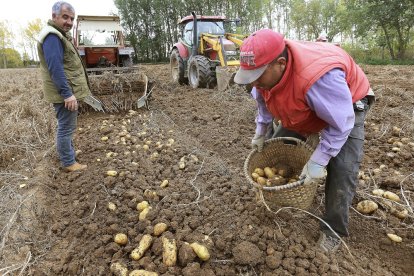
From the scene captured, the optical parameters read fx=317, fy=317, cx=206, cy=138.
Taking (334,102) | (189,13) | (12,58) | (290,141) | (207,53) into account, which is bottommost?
(290,141)

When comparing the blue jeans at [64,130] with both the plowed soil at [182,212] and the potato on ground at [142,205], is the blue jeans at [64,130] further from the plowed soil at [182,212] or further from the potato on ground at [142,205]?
the potato on ground at [142,205]

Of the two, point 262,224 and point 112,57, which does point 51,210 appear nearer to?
point 262,224

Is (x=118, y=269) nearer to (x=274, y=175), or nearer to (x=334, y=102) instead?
(x=274, y=175)

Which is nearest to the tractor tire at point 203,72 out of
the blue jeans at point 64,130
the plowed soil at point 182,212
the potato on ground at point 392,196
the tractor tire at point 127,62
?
the tractor tire at point 127,62

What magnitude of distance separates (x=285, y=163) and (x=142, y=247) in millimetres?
1274

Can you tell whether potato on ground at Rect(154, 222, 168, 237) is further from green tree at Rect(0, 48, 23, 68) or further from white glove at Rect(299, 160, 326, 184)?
green tree at Rect(0, 48, 23, 68)

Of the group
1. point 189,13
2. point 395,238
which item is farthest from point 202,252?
point 189,13

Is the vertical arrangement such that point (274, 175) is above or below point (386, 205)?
above

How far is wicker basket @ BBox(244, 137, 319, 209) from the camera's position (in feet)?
6.40

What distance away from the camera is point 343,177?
6.46 ft

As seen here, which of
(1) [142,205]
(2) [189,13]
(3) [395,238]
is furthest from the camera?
(2) [189,13]

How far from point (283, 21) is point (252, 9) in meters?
4.35

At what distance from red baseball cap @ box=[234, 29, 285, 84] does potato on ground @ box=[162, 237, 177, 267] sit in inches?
44.3

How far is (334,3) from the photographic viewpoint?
25.5 meters
